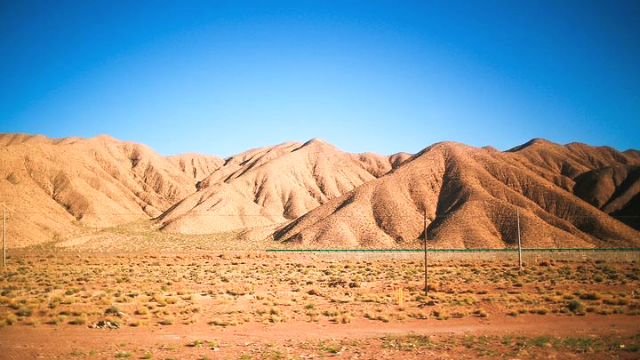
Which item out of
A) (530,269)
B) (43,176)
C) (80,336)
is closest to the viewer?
(80,336)

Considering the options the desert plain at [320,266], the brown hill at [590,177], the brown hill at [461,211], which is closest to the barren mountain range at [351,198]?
the brown hill at [461,211]

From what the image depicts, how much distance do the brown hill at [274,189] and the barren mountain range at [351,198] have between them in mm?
484

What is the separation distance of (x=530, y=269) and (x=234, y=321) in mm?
30279

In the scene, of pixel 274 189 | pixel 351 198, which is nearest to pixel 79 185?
pixel 274 189

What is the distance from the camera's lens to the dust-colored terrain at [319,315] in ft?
49.1

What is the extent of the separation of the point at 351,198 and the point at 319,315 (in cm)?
6757

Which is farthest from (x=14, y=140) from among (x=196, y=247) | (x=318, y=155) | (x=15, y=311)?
(x=15, y=311)

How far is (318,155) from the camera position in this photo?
514 feet

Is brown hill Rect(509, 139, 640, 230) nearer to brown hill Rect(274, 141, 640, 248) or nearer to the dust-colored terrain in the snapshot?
brown hill Rect(274, 141, 640, 248)

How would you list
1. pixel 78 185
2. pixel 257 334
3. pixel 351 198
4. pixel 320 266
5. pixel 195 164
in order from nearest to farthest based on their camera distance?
1. pixel 257 334
2. pixel 320 266
3. pixel 351 198
4. pixel 78 185
5. pixel 195 164

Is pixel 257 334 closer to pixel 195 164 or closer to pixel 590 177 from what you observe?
pixel 590 177

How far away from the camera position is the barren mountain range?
72.0m

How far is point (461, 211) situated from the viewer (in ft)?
→ 245

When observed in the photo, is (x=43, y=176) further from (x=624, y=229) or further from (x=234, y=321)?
(x=624, y=229)
